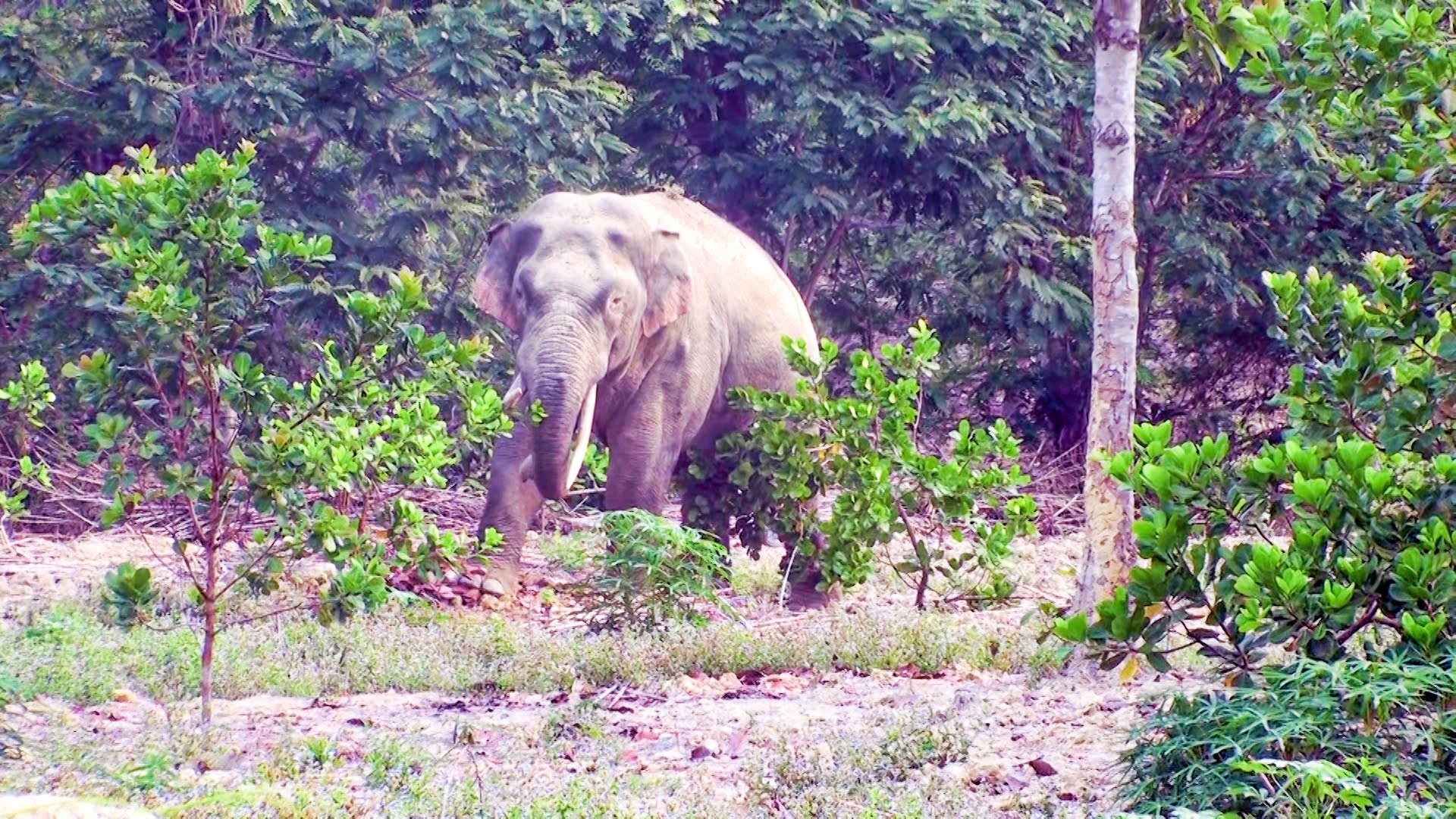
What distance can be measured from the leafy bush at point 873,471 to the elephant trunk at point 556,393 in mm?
899

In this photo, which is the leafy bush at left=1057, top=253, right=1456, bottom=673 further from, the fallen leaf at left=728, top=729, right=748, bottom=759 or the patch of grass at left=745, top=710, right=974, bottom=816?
the fallen leaf at left=728, top=729, right=748, bottom=759

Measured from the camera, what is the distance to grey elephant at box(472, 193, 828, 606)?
9391mm

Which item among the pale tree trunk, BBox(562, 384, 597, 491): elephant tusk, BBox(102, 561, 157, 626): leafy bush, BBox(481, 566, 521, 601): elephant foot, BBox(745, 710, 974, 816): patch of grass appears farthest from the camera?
BBox(481, 566, 521, 601): elephant foot

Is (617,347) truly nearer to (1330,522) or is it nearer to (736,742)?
(736,742)

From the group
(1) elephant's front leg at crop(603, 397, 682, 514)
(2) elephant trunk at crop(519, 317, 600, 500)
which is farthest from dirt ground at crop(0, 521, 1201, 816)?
(1) elephant's front leg at crop(603, 397, 682, 514)

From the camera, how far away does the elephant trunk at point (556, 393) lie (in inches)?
364

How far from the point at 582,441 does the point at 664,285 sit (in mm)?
1105

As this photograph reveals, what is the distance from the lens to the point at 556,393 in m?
9.23

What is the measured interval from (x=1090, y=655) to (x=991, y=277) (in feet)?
35.4

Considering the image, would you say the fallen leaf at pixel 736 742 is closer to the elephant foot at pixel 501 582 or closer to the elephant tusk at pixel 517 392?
the elephant tusk at pixel 517 392

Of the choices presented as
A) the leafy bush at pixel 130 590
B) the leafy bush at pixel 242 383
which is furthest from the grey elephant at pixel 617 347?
the leafy bush at pixel 130 590

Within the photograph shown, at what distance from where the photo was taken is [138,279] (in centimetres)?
505

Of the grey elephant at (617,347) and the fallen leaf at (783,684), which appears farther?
the grey elephant at (617,347)

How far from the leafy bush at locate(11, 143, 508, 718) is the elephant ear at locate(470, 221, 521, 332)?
4.33 metres
